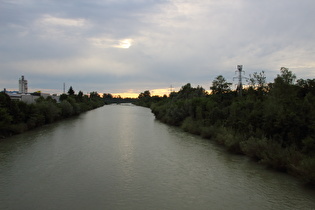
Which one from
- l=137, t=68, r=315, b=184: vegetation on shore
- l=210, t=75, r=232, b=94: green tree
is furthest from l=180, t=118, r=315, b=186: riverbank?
l=210, t=75, r=232, b=94: green tree

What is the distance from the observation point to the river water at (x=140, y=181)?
10.6m

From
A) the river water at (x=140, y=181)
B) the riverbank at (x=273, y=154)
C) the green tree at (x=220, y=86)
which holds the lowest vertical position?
the river water at (x=140, y=181)

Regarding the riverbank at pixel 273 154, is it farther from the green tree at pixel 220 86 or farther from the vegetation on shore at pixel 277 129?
the green tree at pixel 220 86

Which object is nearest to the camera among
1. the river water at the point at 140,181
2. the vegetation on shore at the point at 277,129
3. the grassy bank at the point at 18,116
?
the river water at the point at 140,181

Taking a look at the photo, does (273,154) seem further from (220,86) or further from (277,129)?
(220,86)

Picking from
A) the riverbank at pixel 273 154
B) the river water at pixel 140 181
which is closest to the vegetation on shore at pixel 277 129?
the riverbank at pixel 273 154

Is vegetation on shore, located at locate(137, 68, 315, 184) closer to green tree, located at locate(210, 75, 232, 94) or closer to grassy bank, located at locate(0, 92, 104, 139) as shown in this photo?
green tree, located at locate(210, 75, 232, 94)

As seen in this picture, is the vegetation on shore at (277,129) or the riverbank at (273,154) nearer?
the riverbank at (273,154)

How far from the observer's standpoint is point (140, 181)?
1316cm

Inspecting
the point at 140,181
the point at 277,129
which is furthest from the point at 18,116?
the point at 277,129

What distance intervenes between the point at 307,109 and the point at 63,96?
219 feet

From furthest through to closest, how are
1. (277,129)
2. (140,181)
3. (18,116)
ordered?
(18,116), (277,129), (140,181)

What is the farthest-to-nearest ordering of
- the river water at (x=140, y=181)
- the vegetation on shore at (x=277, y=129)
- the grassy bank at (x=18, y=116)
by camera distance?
the grassy bank at (x=18, y=116) < the vegetation on shore at (x=277, y=129) < the river water at (x=140, y=181)

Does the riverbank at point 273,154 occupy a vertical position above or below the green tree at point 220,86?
below
